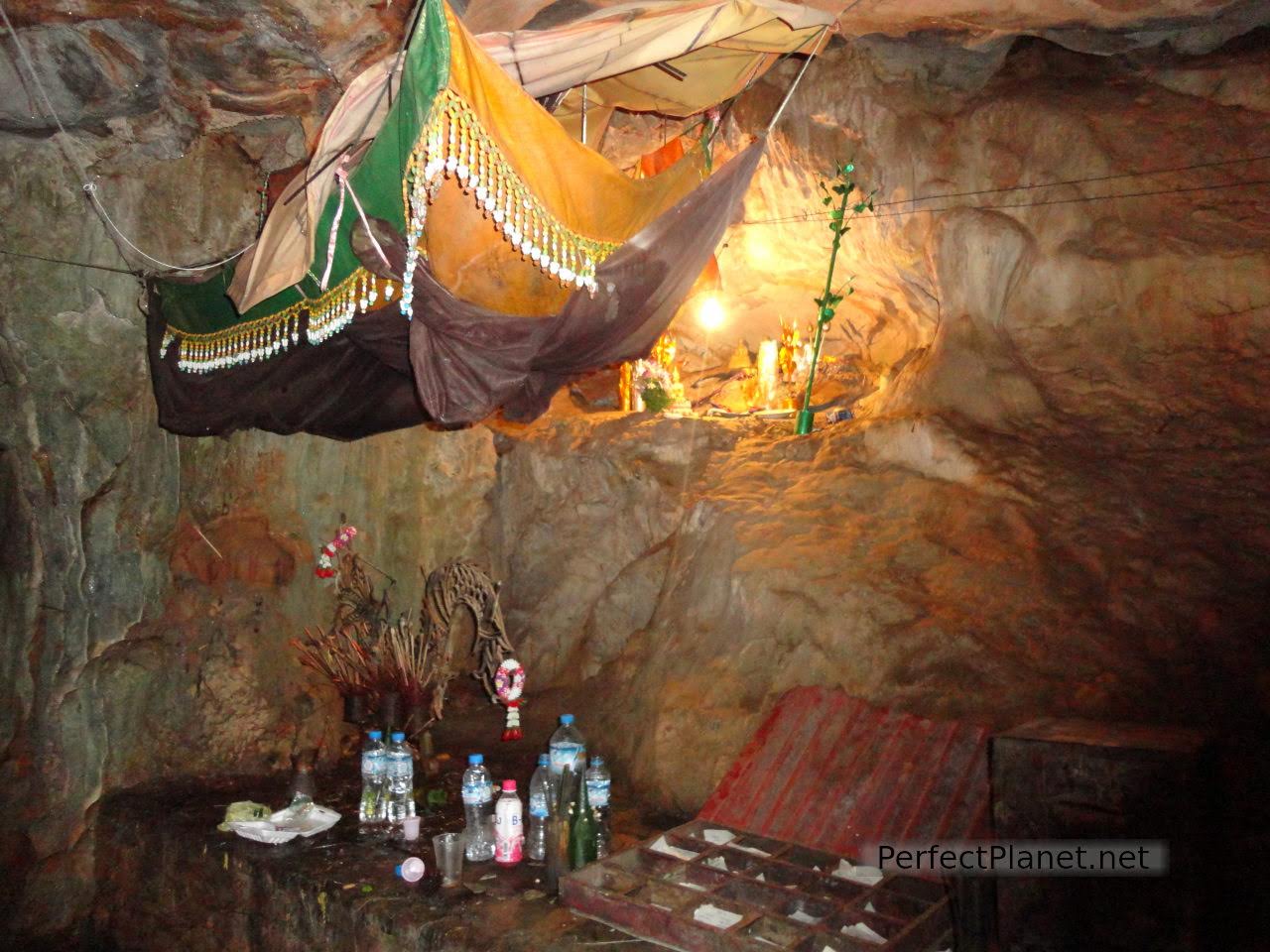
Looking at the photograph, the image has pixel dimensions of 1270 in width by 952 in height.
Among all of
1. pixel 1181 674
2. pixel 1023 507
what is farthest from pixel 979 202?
pixel 1181 674

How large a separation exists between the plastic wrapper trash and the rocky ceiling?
3.89m

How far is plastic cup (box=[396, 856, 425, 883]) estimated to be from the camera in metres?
3.75

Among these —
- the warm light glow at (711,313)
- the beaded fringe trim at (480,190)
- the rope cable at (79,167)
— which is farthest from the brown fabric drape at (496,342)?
the warm light glow at (711,313)

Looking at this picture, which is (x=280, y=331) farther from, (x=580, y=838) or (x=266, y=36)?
(x=580, y=838)

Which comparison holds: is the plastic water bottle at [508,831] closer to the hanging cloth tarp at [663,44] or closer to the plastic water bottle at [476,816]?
the plastic water bottle at [476,816]

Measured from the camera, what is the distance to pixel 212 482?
5.62 meters

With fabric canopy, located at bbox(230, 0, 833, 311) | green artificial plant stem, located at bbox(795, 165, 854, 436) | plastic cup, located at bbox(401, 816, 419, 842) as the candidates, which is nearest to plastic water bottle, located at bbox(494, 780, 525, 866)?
plastic cup, located at bbox(401, 816, 419, 842)

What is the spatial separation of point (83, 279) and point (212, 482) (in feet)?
4.57

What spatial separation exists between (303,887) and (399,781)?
0.71m

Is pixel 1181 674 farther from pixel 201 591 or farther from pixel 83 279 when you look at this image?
pixel 83 279

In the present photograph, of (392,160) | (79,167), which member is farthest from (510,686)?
(79,167)

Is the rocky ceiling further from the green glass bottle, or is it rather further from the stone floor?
the stone floor

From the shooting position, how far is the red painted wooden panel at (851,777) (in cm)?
358

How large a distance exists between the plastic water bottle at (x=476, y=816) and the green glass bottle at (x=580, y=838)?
48 cm
